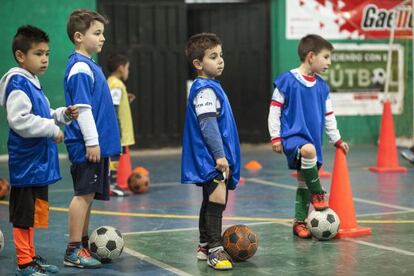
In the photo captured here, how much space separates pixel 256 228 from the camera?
7844 millimetres

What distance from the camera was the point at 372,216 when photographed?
8.42 meters

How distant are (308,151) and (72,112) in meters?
2.32

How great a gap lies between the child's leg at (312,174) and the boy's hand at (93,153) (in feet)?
6.70

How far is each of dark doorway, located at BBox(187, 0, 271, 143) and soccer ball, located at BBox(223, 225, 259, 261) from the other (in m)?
10.3

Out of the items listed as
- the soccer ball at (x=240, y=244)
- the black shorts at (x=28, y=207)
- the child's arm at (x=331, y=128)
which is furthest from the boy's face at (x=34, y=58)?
the child's arm at (x=331, y=128)

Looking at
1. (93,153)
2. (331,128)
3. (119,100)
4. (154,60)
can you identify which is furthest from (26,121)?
(154,60)

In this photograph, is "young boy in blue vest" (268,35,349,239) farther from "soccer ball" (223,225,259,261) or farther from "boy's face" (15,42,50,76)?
"boy's face" (15,42,50,76)

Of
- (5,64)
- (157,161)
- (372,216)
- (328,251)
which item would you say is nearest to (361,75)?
(157,161)

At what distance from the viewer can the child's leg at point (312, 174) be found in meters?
7.23

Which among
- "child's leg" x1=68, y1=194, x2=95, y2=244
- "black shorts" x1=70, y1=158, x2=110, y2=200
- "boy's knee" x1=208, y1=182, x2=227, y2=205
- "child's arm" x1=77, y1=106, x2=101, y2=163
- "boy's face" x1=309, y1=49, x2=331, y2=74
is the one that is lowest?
"child's leg" x1=68, y1=194, x2=95, y2=244

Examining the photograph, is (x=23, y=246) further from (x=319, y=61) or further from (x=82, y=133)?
(x=319, y=61)

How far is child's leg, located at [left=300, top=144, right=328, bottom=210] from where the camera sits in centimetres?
723

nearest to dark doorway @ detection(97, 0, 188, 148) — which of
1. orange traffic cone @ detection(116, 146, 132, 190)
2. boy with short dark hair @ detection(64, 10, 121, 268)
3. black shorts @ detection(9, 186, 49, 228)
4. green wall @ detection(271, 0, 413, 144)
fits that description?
green wall @ detection(271, 0, 413, 144)

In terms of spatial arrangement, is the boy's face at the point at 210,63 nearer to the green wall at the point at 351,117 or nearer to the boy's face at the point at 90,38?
the boy's face at the point at 90,38
